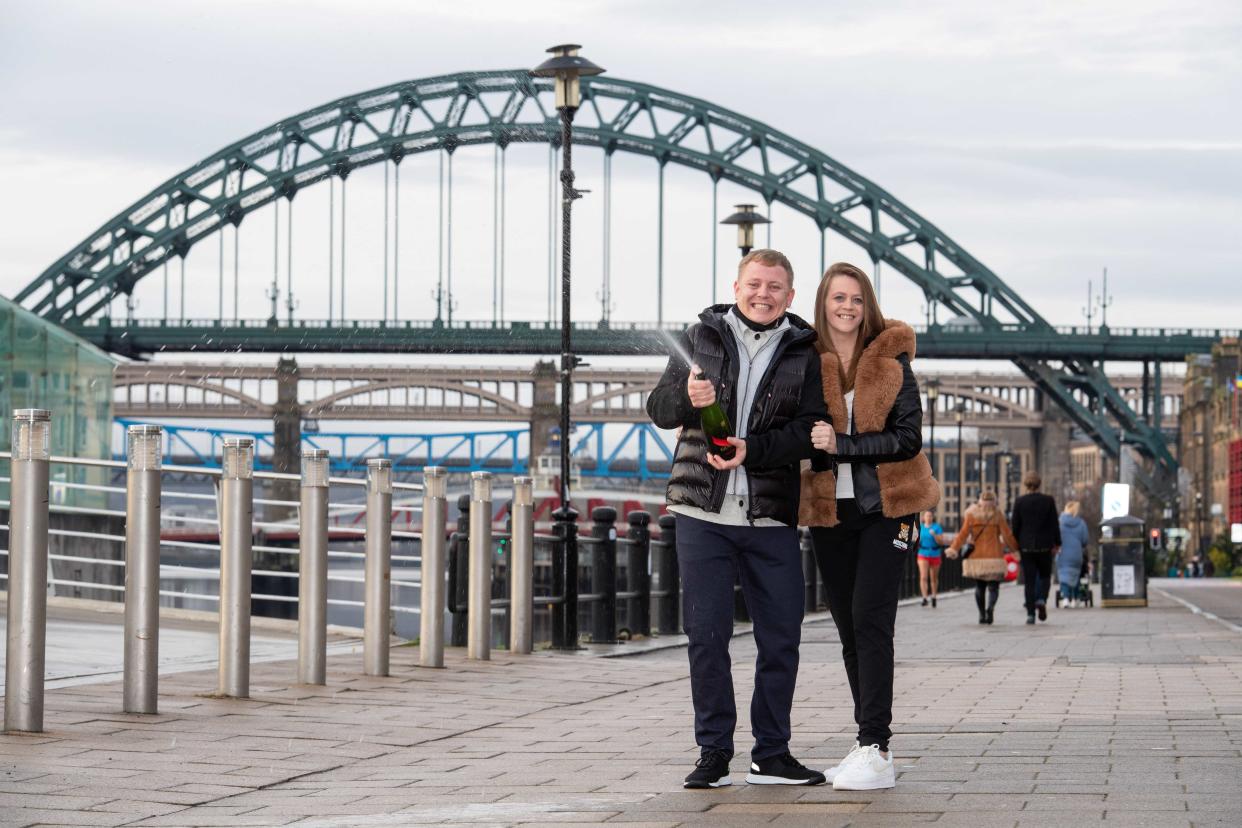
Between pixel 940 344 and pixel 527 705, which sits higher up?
pixel 940 344

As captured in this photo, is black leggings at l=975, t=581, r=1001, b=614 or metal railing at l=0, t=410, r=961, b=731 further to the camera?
black leggings at l=975, t=581, r=1001, b=614

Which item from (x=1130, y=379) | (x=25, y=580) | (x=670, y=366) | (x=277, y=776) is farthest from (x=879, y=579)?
(x=1130, y=379)

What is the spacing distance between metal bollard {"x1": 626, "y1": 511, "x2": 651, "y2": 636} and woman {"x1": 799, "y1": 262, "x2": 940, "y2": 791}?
825 cm

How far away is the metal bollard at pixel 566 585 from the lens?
12.6 m

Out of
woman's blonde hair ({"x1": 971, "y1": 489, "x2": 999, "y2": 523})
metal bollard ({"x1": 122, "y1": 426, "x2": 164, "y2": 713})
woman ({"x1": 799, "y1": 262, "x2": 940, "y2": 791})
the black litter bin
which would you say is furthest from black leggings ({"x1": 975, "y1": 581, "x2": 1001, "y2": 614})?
woman ({"x1": 799, "y1": 262, "x2": 940, "y2": 791})

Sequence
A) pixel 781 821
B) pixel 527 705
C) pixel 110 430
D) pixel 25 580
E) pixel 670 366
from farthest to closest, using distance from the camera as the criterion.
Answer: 1. pixel 110 430
2. pixel 527 705
3. pixel 25 580
4. pixel 670 366
5. pixel 781 821

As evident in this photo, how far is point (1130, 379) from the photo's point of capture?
501 feet

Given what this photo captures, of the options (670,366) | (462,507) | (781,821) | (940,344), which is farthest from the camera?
(940,344)

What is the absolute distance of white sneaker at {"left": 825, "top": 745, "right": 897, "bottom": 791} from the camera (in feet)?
18.7

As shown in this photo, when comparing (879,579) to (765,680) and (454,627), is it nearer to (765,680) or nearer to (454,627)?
(765,680)

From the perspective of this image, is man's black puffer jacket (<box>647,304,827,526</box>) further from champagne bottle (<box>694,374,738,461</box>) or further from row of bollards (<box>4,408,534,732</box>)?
row of bollards (<box>4,408,534,732</box>)

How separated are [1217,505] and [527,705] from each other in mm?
77339

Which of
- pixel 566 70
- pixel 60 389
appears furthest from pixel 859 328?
pixel 60 389

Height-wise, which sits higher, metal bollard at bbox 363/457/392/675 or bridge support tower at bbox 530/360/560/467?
bridge support tower at bbox 530/360/560/467
